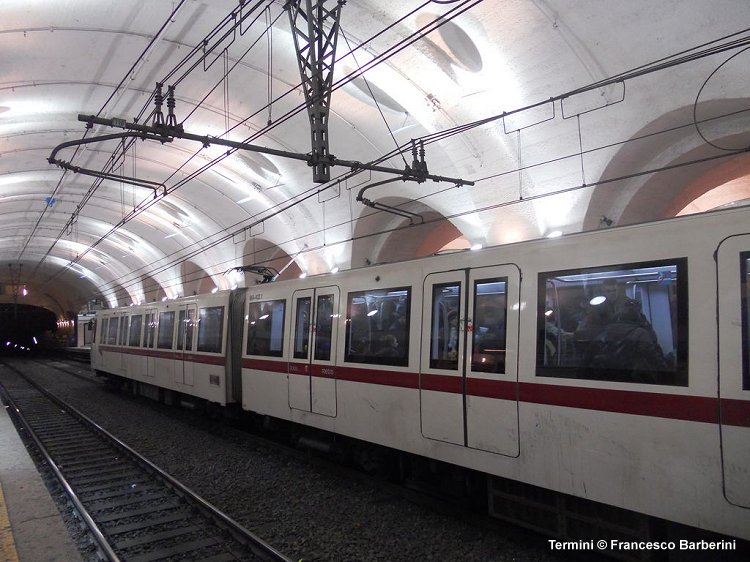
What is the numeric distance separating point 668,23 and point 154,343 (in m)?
14.0

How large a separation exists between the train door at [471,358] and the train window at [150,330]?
36.4 ft

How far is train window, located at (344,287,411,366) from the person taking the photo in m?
6.51

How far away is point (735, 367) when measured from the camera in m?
3.75

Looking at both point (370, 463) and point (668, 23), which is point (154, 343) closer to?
point (370, 463)

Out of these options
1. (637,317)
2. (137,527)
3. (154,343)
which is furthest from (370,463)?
(154,343)

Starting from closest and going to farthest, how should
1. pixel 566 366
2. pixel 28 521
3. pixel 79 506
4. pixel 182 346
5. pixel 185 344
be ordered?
pixel 566 366
pixel 28 521
pixel 79 506
pixel 185 344
pixel 182 346

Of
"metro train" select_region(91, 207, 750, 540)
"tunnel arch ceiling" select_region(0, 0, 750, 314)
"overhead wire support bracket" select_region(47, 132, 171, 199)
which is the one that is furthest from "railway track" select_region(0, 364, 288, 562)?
"tunnel arch ceiling" select_region(0, 0, 750, 314)

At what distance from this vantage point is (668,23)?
28.2ft

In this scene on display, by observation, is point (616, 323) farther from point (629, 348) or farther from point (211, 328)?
point (211, 328)

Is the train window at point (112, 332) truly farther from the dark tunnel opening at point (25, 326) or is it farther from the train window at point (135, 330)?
the dark tunnel opening at point (25, 326)

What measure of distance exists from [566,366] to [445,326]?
5.10ft

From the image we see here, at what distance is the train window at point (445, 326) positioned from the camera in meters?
5.84

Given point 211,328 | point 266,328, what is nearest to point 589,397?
point 266,328

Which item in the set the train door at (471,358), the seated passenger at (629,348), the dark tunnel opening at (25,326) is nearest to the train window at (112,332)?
the train door at (471,358)
